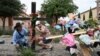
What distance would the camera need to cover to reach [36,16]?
1398 cm

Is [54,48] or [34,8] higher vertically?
[34,8]

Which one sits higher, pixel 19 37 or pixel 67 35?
pixel 67 35

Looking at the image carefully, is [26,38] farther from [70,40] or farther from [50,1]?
[50,1]

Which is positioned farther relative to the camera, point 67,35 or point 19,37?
point 19,37

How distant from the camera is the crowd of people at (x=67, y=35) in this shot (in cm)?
1253

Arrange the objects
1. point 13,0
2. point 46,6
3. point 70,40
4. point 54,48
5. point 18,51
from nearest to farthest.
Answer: point 70,40
point 18,51
point 54,48
point 13,0
point 46,6

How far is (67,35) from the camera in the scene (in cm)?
1256

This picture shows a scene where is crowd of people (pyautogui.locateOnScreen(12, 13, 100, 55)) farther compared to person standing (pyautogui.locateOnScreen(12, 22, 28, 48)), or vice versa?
person standing (pyautogui.locateOnScreen(12, 22, 28, 48))

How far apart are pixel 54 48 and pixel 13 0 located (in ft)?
117

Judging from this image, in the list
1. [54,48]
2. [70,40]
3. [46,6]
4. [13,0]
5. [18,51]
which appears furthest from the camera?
[46,6]

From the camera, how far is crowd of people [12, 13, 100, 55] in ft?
41.1

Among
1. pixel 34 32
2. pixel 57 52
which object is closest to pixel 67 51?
pixel 57 52

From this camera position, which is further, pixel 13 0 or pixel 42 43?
pixel 13 0

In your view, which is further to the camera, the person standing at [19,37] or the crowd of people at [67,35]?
the person standing at [19,37]
